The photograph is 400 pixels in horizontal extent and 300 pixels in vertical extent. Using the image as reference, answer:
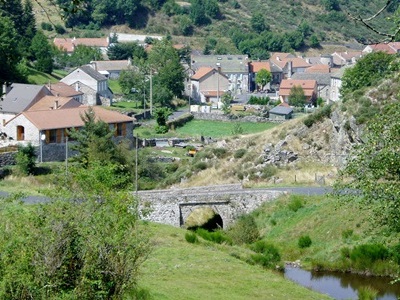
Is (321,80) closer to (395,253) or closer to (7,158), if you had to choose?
(7,158)

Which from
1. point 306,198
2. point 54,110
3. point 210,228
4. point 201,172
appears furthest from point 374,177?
point 54,110

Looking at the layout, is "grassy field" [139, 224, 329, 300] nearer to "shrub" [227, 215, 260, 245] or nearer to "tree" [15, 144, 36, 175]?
"shrub" [227, 215, 260, 245]

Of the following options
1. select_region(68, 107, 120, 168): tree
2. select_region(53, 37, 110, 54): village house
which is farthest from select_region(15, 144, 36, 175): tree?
select_region(53, 37, 110, 54): village house

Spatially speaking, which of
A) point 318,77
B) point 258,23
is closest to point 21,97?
point 318,77

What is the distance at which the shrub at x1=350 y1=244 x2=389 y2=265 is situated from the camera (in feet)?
81.3

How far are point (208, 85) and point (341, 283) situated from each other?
62504 mm

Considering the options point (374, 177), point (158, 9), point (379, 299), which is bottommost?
point (379, 299)

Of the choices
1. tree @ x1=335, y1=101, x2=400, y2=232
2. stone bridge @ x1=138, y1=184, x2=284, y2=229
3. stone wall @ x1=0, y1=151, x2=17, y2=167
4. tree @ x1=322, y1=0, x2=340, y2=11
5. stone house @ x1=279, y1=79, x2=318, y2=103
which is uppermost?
tree @ x1=322, y1=0, x2=340, y2=11

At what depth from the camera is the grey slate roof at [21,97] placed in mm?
50906

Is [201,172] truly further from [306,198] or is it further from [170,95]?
[170,95]

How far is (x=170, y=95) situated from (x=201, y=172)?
3468 cm

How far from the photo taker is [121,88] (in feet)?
257

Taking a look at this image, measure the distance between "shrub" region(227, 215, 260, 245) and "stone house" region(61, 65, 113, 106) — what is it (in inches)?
1559

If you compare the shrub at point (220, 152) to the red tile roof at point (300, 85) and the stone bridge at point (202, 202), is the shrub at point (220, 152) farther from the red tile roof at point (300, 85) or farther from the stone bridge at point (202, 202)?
the red tile roof at point (300, 85)
